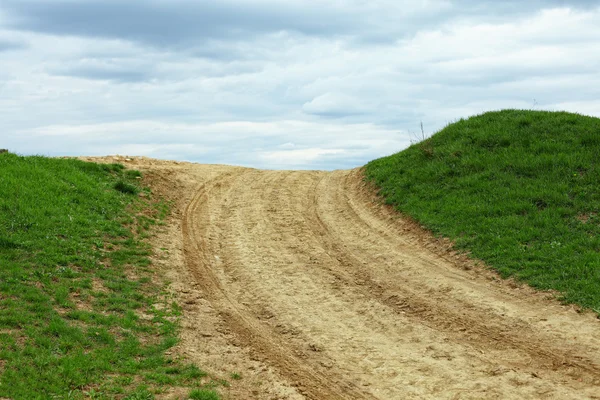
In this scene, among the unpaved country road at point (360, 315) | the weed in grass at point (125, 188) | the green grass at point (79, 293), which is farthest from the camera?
the weed in grass at point (125, 188)

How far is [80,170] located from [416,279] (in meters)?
13.2

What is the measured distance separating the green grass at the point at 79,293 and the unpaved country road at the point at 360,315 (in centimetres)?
85

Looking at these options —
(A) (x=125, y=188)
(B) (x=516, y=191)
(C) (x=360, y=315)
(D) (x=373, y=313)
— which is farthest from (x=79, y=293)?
(B) (x=516, y=191)

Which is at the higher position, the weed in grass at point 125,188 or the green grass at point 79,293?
the weed in grass at point 125,188

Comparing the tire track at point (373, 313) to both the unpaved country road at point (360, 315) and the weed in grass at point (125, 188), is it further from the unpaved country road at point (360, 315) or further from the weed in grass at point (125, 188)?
the weed in grass at point (125, 188)

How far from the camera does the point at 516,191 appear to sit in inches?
707

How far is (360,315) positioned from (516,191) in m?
8.09

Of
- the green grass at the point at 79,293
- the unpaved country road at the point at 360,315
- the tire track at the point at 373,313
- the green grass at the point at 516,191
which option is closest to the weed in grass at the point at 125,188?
the green grass at the point at 79,293

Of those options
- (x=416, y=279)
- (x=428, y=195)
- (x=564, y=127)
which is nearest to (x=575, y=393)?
(x=416, y=279)

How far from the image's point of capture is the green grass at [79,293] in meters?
9.29

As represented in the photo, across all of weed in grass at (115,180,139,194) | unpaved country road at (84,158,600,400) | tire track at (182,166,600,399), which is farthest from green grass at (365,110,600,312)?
weed in grass at (115,180,139,194)

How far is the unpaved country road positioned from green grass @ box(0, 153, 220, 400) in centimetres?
85

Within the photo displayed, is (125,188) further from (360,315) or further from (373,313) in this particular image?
(373,313)

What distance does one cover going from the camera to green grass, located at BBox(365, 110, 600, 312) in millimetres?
→ 14070
